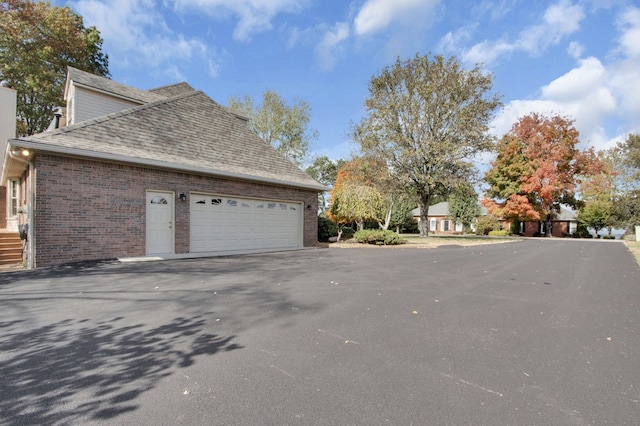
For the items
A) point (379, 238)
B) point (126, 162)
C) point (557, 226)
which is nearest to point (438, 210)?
point (557, 226)

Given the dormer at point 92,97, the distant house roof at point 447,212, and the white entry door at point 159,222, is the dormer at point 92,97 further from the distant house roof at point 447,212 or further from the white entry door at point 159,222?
the distant house roof at point 447,212

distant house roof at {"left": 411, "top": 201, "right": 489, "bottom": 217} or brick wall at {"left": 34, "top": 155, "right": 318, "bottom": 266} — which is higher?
distant house roof at {"left": 411, "top": 201, "right": 489, "bottom": 217}

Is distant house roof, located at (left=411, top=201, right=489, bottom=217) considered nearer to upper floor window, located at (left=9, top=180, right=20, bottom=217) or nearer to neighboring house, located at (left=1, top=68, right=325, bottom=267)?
neighboring house, located at (left=1, top=68, right=325, bottom=267)

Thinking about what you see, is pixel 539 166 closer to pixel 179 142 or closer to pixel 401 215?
pixel 401 215

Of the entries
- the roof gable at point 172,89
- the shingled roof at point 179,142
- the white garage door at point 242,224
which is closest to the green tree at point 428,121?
the shingled roof at point 179,142

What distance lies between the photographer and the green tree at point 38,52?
19.3m

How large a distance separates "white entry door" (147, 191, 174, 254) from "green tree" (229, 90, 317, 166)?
2043 centimetres

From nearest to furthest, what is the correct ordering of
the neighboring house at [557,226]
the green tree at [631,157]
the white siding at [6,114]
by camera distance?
the white siding at [6,114]
the green tree at [631,157]
the neighboring house at [557,226]

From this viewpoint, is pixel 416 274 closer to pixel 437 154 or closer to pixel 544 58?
pixel 544 58

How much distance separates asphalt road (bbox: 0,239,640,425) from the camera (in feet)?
7.19

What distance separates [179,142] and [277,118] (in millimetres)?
19115

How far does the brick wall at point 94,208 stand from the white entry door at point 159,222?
7.7 inches

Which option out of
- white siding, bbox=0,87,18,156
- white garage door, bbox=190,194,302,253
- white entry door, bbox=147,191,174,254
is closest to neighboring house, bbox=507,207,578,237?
white garage door, bbox=190,194,302,253

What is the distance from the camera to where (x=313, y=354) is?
3.08 meters
